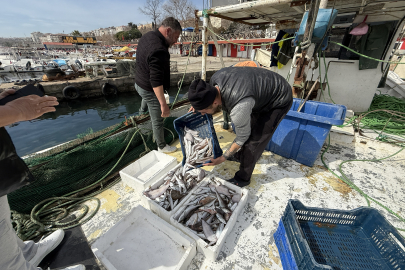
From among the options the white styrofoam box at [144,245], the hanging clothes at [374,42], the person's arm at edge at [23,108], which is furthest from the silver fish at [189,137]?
the hanging clothes at [374,42]

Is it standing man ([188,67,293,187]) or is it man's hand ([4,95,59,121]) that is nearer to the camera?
man's hand ([4,95,59,121])

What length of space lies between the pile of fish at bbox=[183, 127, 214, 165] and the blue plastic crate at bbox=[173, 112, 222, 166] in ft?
0.25

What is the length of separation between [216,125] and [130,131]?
2.32m

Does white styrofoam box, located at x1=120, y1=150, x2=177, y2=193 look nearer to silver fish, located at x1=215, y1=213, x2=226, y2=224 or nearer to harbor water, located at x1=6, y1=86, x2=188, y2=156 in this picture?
silver fish, located at x1=215, y1=213, x2=226, y2=224

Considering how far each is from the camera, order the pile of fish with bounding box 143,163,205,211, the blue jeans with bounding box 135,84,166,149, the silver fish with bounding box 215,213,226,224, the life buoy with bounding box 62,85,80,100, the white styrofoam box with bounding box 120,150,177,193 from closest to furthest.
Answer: the silver fish with bounding box 215,213,226,224
the pile of fish with bounding box 143,163,205,211
the white styrofoam box with bounding box 120,150,177,193
the blue jeans with bounding box 135,84,166,149
the life buoy with bounding box 62,85,80,100

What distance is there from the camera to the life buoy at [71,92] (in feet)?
43.5

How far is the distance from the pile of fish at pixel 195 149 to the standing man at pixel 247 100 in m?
0.22

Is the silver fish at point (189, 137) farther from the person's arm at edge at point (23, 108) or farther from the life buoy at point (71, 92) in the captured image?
the life buoy at point (71, 92)

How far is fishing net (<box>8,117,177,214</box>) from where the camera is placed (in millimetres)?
2424

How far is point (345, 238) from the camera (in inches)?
77.2

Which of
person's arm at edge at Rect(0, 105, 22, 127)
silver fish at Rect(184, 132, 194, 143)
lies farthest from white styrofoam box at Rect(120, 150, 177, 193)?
person's arm at edge at Rect(0, 105, 22, 127)

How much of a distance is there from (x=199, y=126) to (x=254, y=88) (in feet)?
3.84

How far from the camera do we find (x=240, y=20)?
503 cm

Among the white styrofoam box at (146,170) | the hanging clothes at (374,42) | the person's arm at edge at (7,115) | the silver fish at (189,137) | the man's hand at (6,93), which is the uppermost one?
the hanging clothes at (374,42)
